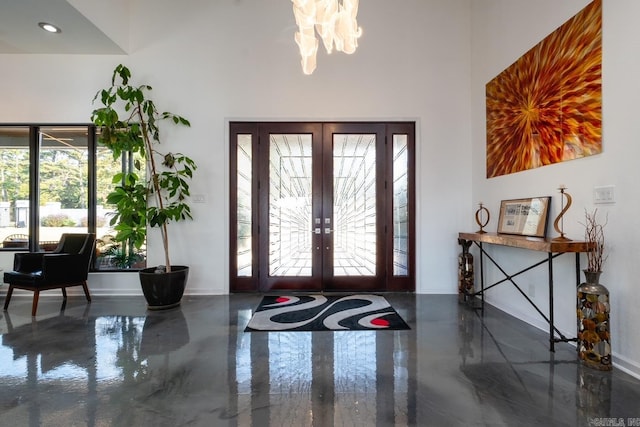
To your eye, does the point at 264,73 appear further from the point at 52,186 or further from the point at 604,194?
the point at 604,194

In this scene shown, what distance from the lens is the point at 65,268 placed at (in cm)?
391

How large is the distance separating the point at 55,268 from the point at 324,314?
338 centimetres

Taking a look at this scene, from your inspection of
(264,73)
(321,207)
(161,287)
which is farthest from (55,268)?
(264,73)

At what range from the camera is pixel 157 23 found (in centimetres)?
452

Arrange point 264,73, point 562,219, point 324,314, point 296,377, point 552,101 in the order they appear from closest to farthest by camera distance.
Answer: point 296,377 < point 562,219 < point 552,101 < point 324,314 < point 264,73

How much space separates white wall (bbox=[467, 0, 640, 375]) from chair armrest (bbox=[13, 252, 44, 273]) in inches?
235

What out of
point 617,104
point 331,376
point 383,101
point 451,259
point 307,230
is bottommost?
point 331,376

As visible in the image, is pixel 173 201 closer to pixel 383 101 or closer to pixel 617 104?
pixel 383 101

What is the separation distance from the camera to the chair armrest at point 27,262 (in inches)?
157

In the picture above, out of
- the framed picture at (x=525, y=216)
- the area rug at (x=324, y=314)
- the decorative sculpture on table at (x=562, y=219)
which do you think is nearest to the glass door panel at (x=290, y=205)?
the area rug at (x=324, y=314)

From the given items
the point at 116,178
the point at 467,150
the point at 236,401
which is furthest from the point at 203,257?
the point at 467,150

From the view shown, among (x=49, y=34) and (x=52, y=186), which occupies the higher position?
(x=49, y=34)

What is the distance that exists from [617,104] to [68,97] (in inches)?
252

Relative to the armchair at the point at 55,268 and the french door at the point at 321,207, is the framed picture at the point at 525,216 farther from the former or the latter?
the armchair at the point at 55,268
